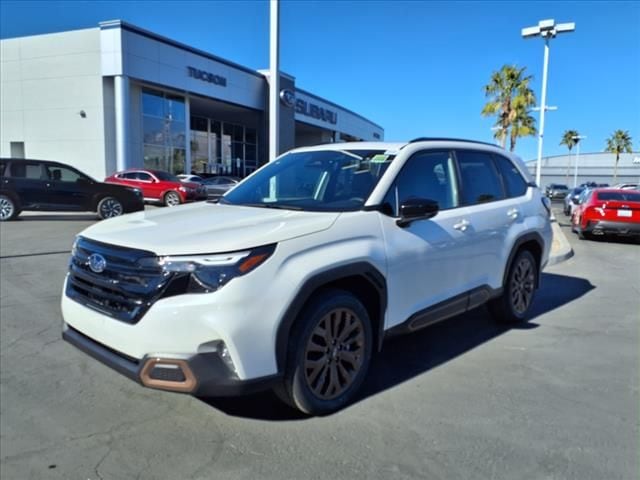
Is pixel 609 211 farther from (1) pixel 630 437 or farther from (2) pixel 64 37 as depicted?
(2) pixel 64 37

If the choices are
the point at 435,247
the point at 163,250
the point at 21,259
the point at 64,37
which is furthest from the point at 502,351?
the point at 64,37

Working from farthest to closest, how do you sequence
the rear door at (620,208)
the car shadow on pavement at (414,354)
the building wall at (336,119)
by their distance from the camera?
the building wall at (336,119)
the rear door at (620,208)
the car shadow on pavement at (414,354)

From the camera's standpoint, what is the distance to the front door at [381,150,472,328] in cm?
348

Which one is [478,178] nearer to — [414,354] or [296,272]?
[414,354]

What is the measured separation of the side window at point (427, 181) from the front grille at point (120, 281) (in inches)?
66.6

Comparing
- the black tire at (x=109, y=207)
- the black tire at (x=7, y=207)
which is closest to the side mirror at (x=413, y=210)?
the black tire at (x=109, y=207)

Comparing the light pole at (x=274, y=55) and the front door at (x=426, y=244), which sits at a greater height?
the light pole at (x=274, y=55)

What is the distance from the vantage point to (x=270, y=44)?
8.31 metres

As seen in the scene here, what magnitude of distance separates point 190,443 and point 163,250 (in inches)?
46.0

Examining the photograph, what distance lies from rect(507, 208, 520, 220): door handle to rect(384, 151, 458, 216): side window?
0.89 meters

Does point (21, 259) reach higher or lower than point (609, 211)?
lower

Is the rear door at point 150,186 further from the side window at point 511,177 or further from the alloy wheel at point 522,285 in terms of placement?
the alloy wheel at point 522,285

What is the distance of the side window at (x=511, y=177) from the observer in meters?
5.12

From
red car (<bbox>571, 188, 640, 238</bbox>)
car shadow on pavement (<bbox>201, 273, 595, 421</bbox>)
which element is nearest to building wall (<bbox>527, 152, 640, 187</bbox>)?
red car (<bbox>571, 188, 640, 238</bbox>)
